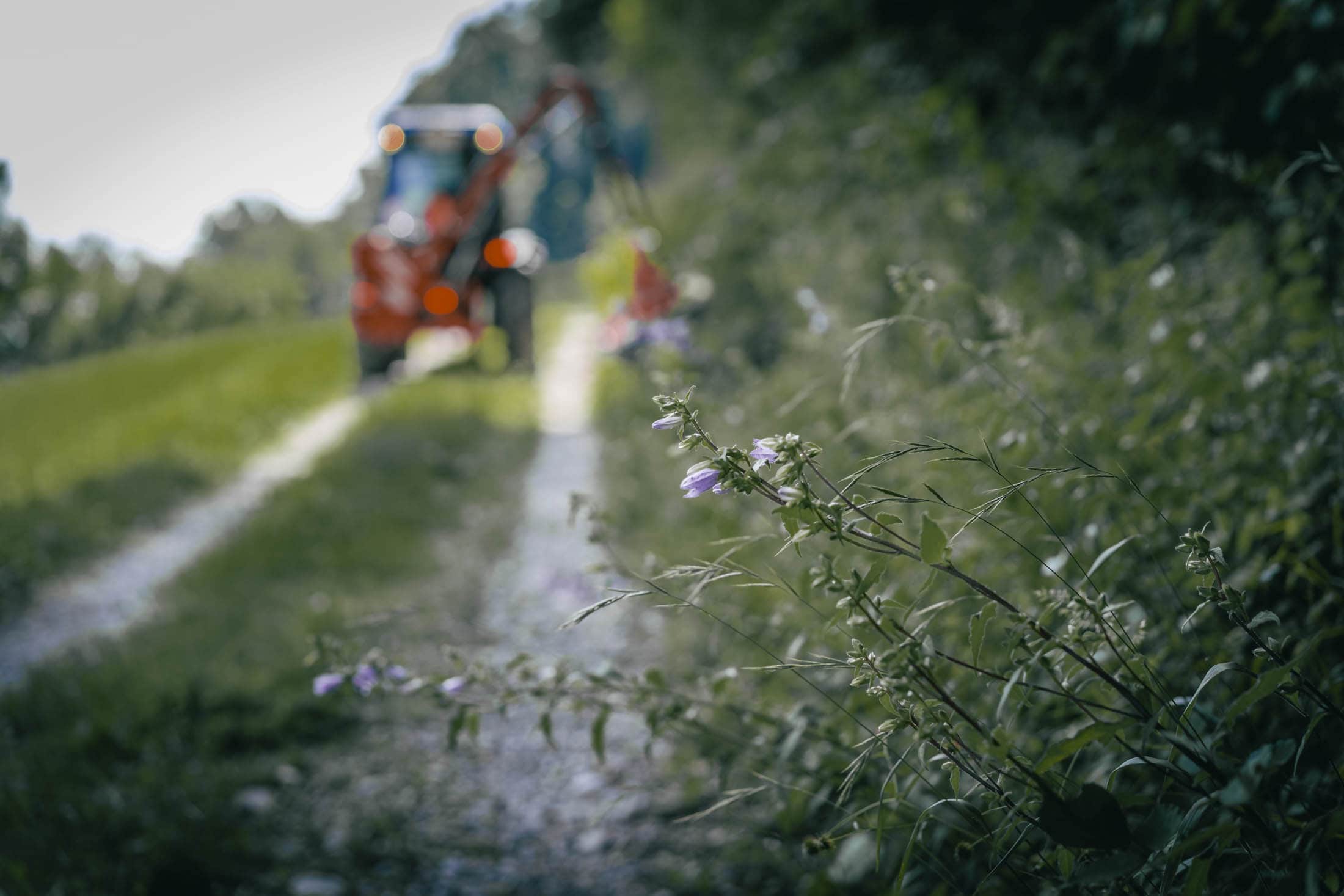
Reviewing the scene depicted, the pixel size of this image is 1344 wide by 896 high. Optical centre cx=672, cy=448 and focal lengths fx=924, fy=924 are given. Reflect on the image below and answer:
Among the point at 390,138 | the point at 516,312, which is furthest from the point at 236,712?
the point at 390,138

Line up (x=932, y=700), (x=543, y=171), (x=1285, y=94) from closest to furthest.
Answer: (x=932, y=700) → (x=1285, y=94) → (x=543, y=171)

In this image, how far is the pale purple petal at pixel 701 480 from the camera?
0.88 m

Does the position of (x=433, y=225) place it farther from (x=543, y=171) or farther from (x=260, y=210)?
(x=543, y=171)

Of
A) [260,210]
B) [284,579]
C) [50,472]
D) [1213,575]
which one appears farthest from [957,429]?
[260,210]

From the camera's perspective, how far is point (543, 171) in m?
29.7

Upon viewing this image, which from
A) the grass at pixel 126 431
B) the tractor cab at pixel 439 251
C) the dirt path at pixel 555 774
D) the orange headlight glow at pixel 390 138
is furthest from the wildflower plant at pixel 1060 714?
the orange headlight glow at pixel 390 138

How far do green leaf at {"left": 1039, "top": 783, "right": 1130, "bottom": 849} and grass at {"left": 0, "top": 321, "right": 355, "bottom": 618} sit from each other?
4.75 m


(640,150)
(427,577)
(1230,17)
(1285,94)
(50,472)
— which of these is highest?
(640,150)

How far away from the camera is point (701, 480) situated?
888 millimetres

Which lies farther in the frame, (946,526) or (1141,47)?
(1141,47)

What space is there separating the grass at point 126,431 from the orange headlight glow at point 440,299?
1.57 metres

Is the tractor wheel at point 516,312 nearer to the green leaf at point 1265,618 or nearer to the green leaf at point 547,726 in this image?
the green leaf at point 547,726

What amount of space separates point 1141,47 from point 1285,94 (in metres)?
0.87

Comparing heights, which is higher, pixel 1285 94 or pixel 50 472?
pixel 1285 94
